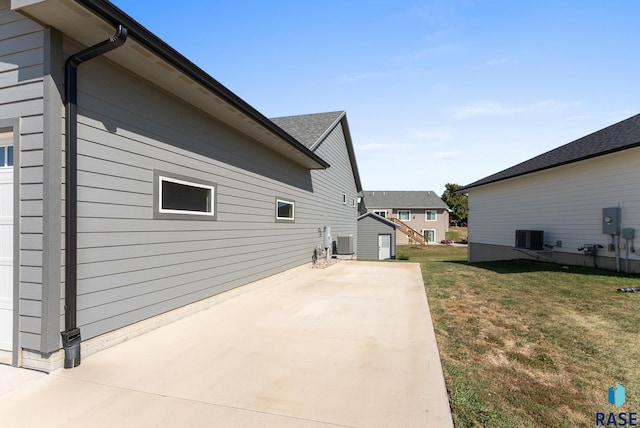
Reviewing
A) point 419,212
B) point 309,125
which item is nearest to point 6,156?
point 309,125

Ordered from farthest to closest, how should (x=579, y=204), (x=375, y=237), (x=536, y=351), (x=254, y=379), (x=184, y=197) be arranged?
(x=375, y=237)
(x=579, y=204)
(x=184, y=197)
(x=536, y=351)
(x=254, y=379)

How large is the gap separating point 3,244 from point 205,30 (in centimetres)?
698

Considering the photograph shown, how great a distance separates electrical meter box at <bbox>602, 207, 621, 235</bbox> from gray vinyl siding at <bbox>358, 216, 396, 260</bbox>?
14340 millimetres

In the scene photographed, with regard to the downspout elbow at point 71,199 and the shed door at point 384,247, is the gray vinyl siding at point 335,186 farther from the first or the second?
the downspout elbow at point 71,199

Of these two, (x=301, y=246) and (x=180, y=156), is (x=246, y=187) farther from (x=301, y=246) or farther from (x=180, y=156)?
(x=301, y=246)

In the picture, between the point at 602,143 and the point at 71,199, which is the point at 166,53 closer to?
the point at 71,199

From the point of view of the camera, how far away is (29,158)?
297cm

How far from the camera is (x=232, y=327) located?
14.3ft

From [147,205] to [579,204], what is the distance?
1320cm

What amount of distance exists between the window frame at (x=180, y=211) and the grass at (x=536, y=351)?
4.12 meters

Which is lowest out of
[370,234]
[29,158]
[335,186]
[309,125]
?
[370,234]

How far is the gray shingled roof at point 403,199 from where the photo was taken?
1455 inches

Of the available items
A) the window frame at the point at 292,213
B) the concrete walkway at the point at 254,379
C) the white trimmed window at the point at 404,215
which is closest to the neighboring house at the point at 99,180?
the concrete walkway at the point at 254,379

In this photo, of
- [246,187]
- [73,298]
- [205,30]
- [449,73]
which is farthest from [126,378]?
[449,73]
